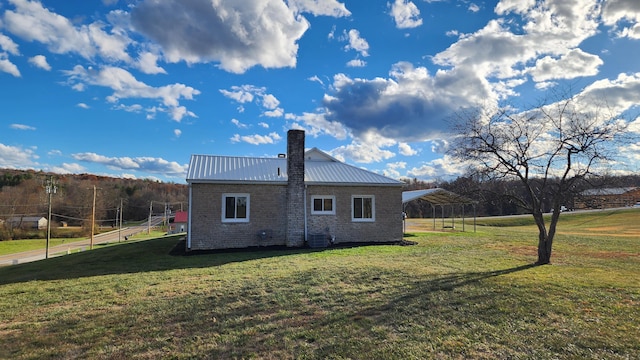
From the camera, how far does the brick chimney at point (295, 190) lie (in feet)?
53.4

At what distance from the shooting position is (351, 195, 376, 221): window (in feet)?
57.6

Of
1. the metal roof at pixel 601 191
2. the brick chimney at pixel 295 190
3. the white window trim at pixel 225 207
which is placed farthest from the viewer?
the brick chimney at pixel 295 190

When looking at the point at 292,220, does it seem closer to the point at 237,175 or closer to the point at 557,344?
the point at 237,175

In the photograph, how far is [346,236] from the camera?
56.6 feet

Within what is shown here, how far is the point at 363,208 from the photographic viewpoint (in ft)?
58.1

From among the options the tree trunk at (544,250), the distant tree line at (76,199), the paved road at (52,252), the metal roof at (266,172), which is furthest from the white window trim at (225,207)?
the distant tree line at (76,199)

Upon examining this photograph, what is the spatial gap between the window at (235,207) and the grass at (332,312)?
5.17 meters

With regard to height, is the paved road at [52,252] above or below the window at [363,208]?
below

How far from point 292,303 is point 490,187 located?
790 cm

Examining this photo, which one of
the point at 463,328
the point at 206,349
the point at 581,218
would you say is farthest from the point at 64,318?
the point at 581,218

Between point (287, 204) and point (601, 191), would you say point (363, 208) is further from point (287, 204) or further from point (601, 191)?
point (601, 191)

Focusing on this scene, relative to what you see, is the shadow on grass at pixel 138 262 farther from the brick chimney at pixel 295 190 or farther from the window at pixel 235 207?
the window at pixel 235 207

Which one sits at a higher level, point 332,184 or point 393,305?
point 332,184

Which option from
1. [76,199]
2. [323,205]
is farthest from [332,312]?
[76,199]
